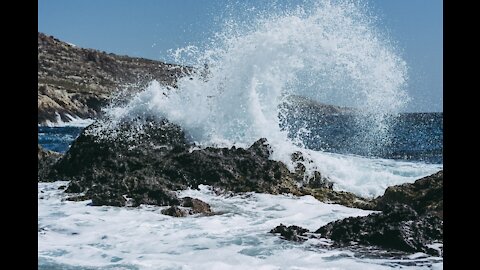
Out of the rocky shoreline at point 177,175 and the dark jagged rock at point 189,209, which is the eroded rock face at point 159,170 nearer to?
the rocky shoreline at point 177,175

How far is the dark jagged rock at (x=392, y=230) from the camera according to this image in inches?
219

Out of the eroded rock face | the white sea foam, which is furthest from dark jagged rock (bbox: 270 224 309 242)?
the white sea foam

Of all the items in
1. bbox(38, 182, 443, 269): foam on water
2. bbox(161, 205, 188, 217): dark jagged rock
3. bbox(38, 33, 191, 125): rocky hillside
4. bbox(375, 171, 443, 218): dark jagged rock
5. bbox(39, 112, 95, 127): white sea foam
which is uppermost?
bbox(38, 33, 191, 125): rocky hillside

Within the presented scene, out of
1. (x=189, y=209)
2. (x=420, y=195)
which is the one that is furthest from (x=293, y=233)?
(x=420, y=195)

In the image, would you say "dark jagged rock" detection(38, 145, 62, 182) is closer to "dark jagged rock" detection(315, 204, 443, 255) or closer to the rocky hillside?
"dark jagged rock" detection(315, 204, 443, 255)

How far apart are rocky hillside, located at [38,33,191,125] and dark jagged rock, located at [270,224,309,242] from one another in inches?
2031

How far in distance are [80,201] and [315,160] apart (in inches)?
171

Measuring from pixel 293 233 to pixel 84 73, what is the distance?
3590 inches

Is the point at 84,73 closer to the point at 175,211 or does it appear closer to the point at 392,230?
the point at 175,211

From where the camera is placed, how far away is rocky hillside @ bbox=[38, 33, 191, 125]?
60.3 m

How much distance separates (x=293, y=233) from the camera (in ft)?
19.9

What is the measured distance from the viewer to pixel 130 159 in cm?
919

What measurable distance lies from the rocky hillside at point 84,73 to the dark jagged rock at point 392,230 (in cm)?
5200
